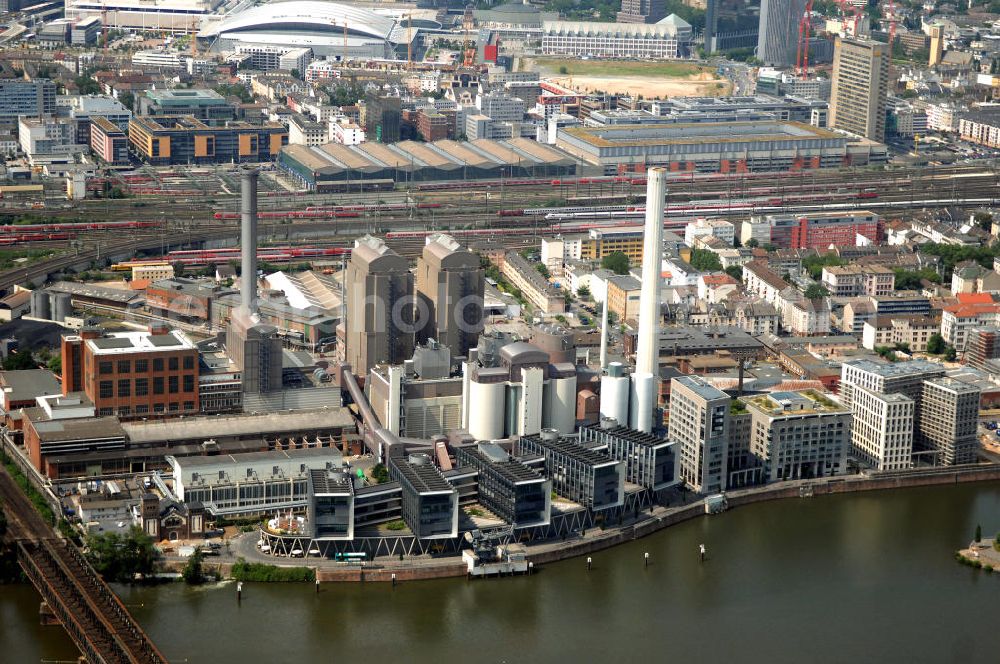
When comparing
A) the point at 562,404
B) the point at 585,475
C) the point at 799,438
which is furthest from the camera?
the point at 562,404

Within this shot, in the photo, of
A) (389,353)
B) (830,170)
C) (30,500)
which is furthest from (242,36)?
(30,500)

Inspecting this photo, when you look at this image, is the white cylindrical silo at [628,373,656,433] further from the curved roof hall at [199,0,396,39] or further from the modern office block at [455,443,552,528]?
the curved roof hall at [199,0,396,39]

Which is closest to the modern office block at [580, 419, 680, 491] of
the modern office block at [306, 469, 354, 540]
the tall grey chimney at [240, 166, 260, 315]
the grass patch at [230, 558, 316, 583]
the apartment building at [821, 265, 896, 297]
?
the modern office block at [306, 469, 354, 540]

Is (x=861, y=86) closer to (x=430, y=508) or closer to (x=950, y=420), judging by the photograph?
(x=950, y=420)

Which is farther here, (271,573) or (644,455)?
(644,455)

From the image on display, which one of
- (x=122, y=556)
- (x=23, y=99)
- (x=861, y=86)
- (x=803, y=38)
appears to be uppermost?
(x=803, y=38)

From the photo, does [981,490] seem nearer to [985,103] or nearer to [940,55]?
[985,103]

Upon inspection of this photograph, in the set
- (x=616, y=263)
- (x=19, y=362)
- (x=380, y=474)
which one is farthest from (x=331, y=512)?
(x=616, y=263)
